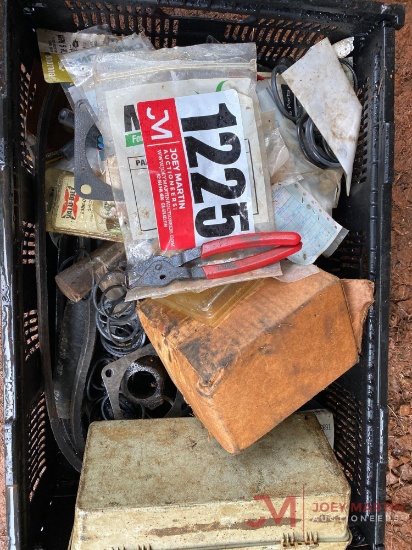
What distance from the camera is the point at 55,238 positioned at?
1019 mm

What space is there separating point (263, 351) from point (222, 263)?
0.48 feet

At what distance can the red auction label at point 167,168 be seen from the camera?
2.58 feet

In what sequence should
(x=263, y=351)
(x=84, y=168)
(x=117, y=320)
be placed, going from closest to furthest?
(x=263, y=351) < (x=84, y=168) < (x=117, y=320)

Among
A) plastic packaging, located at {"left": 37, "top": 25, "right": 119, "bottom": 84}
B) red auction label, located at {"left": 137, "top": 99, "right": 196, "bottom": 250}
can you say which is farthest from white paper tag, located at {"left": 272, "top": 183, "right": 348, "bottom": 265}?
plastic packaging, located at {"left": 37, "top": 25, "right": 119, "bottom": 84}

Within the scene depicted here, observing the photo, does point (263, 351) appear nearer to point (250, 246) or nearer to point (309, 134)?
point (250, 246)

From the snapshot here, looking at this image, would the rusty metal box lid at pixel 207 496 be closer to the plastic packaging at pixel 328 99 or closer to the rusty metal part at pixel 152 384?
the rusty metal part at pixel 152 384

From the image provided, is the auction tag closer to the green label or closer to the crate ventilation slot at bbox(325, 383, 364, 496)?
the green label

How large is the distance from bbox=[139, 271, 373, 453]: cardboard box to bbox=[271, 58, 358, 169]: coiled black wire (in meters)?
0.22

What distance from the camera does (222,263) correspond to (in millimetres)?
776

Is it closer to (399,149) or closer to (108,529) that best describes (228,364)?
(108,529)

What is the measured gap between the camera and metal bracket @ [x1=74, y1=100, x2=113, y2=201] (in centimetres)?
83

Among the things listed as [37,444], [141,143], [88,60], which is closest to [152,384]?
[37,444]

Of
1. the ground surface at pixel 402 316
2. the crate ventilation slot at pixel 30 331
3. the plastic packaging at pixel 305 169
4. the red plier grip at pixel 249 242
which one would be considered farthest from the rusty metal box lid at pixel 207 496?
the ground surface at pixel 402 316

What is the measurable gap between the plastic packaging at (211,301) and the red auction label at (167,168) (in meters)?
0.09
